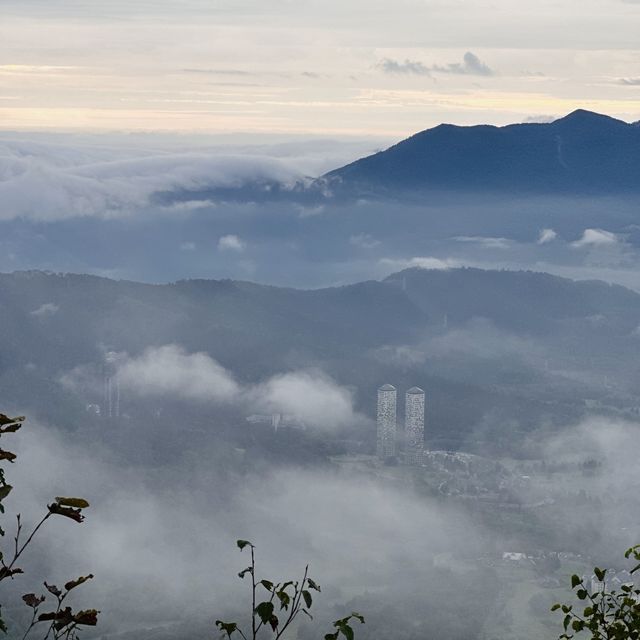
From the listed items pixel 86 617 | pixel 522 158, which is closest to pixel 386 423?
pixel 86 617

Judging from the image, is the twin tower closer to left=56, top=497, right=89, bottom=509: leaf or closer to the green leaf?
the green leaf

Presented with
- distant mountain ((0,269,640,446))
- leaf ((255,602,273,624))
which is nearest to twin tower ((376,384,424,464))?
distant mountain ((0,269,640,446))

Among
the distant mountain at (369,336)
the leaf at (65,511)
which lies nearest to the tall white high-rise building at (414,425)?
the distant mountain at (369,336)

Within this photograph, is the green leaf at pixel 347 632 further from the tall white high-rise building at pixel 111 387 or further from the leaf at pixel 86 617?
the tall white high-rise building at pixel 111 387

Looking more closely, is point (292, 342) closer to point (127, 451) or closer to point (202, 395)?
point (202, 395)

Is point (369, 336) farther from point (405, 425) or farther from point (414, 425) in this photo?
point (414, 425)

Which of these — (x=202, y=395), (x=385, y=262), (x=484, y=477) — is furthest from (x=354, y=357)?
(x=385, y=262)

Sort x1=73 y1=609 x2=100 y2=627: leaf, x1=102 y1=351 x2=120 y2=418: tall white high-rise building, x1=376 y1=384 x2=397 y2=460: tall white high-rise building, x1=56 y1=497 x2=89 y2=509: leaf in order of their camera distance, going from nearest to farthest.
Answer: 1. x1=56 y1=497 x2=89 y2=509: leaf
2. x1=73 y1=609 x2=100 y2=627: leaf
3. x1=376 y1=384 x2=397 y2=460: tall white high-rise building
4. x1=102 y1=351 x2=120 y2=418: tall white high-rise building
